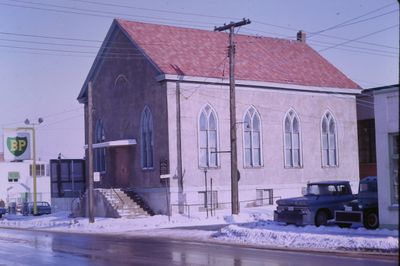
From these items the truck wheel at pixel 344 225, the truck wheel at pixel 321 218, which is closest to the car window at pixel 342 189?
the truck wheel at pixel 321 218

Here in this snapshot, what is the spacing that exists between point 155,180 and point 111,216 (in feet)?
10.6

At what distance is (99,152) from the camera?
42438mm

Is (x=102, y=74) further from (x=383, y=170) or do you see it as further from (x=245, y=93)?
(x=383, y=170)

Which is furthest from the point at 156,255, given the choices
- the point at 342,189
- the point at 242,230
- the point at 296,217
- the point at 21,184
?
the point at 21,184

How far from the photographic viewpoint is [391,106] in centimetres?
2127

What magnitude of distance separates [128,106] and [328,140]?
1318 cm

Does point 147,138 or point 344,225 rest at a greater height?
point 147,138

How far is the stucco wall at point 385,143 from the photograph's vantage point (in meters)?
21.2

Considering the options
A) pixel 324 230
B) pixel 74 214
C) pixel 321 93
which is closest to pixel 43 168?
pixel 74 214

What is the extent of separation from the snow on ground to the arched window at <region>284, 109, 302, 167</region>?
14.3 ft

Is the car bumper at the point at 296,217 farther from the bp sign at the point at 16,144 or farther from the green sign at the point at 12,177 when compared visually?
the green sign at the point at 12,177

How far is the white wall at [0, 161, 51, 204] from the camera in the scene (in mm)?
87125

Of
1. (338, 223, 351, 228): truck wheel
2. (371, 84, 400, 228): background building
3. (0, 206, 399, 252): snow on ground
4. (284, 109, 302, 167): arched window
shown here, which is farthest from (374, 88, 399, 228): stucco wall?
(284, 109, 302, 167): arched window

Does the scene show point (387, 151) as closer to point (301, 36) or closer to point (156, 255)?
point (156, 255)
